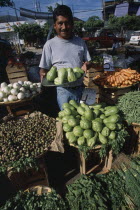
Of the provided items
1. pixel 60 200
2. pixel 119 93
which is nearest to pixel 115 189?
pixel 60 200

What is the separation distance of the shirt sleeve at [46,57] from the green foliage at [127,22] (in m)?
35.0

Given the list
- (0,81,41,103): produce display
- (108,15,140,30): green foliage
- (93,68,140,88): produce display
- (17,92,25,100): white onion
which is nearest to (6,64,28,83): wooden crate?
(0,81,41,103): produce display

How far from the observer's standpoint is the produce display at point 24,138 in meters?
1.79

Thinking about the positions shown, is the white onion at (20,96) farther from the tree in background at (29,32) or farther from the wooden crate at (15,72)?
the tree in background at (29,32)

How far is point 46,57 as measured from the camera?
270 centimetres

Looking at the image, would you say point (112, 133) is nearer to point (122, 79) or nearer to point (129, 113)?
point (129, 113)

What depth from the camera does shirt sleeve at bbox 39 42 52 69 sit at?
2.65 m

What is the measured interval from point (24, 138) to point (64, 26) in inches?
76.8

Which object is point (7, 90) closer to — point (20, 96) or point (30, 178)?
point (20, 96)

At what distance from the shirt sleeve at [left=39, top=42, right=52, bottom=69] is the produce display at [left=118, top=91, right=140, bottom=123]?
1649 millimetres

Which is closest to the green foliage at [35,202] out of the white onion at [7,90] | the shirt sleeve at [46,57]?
the white onion at [7,90]

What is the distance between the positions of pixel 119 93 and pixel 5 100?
271cm

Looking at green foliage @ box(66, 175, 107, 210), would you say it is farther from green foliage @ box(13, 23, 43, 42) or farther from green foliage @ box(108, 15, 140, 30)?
green foliage @ box(108, 15, 140, 30)

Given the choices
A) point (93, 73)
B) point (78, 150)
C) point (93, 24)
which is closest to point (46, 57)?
point (78, 150)
